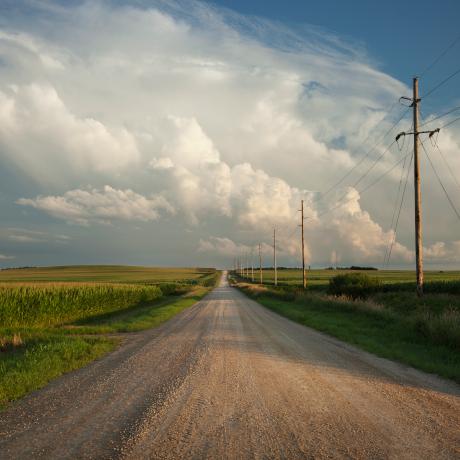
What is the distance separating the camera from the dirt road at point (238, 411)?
4.98 meters

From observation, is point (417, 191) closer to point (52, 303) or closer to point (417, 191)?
point (417, 191)

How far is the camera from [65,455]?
4.82 meters

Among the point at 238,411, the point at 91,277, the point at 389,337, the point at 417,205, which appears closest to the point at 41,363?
the point at 238,411

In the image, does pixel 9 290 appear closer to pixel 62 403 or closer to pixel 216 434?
pixel 62 403

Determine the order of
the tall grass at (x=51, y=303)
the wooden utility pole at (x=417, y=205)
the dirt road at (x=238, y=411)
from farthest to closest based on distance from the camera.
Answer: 1. the tall grass at (x=51, y=303)
2. the wooden utility pole at (x=417, y=205)
3. the dirt road at (x=238, y=411)

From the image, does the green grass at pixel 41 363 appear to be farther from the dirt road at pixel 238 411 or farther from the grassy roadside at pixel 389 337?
the grassy roadside at pixel 389 337

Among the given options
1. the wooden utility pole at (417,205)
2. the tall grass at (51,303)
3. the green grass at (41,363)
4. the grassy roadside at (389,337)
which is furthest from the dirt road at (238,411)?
the tall grass at (51,303)

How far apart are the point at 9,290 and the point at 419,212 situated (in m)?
24.3

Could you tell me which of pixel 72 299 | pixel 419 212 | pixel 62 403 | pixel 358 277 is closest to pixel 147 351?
pixel 62 403

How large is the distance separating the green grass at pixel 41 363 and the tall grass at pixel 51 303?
40.4 ft

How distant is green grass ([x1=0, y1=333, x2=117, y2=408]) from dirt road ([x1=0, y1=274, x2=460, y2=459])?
0.40 meters

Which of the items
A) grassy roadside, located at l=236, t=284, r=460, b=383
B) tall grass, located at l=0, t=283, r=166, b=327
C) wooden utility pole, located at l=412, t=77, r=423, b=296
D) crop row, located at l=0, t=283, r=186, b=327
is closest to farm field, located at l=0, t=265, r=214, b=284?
crop row, located at l=0, t=283, r=186, b=327

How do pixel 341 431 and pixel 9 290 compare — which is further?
pixel 9 290

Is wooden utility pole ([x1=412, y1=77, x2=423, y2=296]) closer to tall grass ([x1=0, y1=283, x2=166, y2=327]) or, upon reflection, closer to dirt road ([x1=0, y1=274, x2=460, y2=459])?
dirt road ([x1=0, y1=274, x2=460, y2=459])
